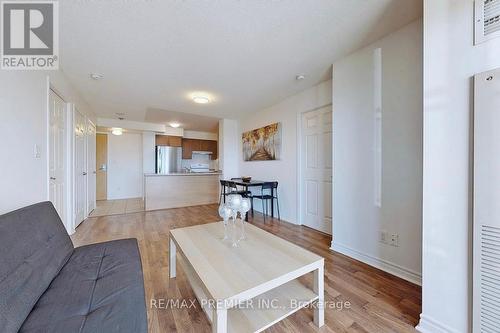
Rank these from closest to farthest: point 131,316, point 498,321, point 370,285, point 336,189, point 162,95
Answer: point 131,316 → point 498,321 → point 370,285 → point 336,189 → point 162,95

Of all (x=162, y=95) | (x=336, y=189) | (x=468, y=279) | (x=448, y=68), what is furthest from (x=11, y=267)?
(x=162, y=95)

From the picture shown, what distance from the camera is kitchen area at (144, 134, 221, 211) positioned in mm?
4438

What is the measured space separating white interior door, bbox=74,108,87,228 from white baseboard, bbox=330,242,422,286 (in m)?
3.92

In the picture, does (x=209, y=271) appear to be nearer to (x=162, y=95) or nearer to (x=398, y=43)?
(x=398, y=43)

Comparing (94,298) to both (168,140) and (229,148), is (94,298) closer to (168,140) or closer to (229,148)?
(229,148)

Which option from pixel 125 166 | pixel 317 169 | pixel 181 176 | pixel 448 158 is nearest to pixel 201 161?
pixel 125 166

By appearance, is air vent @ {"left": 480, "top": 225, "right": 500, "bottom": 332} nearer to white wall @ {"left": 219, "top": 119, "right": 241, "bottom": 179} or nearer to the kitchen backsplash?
white wall @ {"left": 219, "top": 119, "right": 241, "bottom": 179}

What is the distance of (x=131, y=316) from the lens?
780 mm

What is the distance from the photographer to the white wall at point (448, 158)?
103 centimetres

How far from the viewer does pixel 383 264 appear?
186cm

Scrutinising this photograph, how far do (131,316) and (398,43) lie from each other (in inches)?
105

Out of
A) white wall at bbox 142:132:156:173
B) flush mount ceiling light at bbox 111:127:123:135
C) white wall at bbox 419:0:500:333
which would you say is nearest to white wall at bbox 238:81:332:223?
white wall at bbox 419:0:500:333

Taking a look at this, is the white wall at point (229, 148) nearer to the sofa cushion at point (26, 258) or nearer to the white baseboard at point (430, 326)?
the sofa cushion at point (26, 258)

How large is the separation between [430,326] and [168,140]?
20.9 feet
